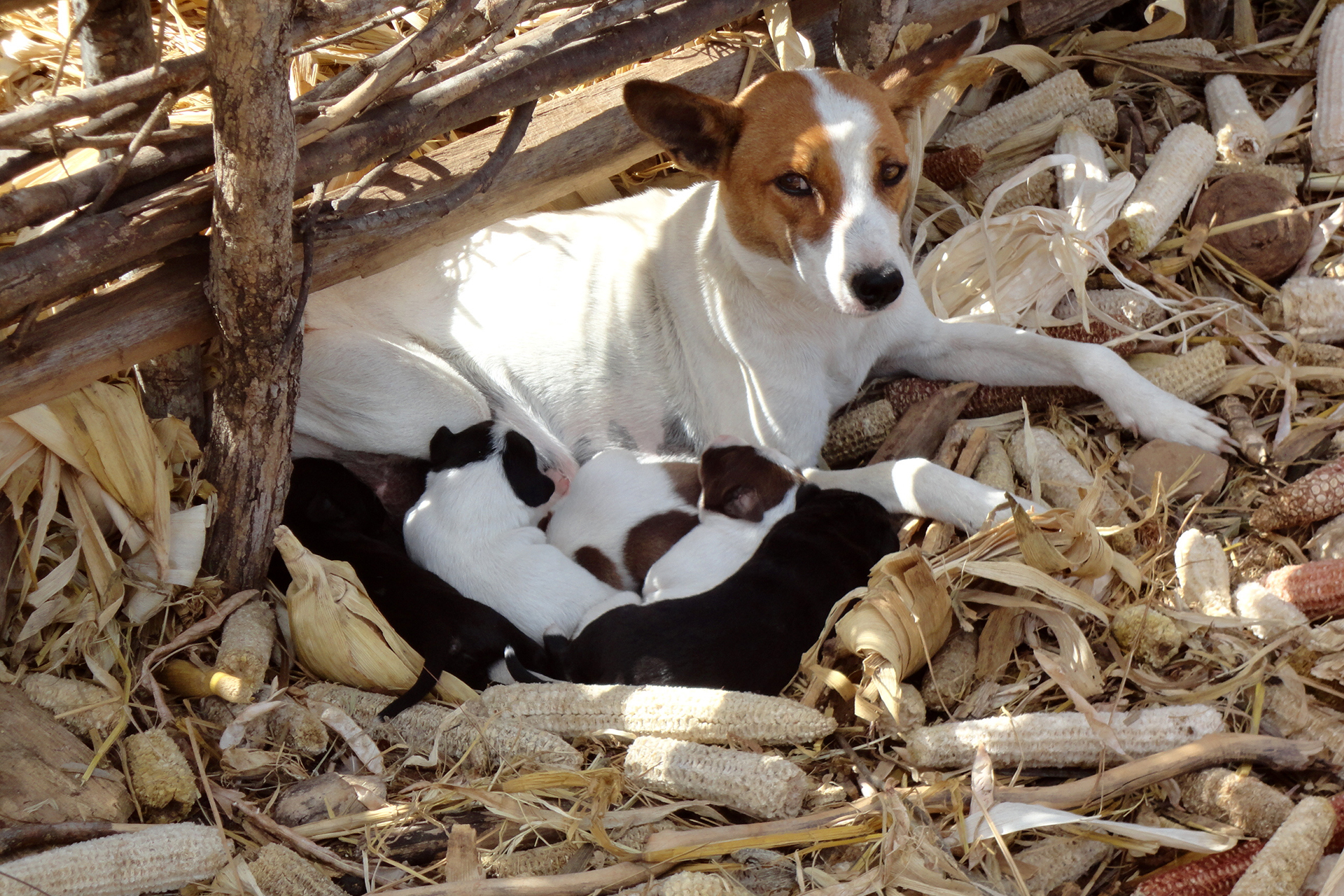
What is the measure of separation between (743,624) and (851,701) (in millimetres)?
383

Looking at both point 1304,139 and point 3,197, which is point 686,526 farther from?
point 1304,139

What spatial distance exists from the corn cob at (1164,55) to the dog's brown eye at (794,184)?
2633 mm

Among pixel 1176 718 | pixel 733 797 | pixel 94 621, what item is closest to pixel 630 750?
pixel 733 797

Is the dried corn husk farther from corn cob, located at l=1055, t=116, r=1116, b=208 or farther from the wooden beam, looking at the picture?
corn cob, located at l=1055, t=116, r=1116, b=208

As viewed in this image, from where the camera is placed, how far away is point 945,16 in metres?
4.42

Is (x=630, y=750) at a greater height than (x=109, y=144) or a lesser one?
lesser

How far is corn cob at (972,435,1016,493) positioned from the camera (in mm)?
3557

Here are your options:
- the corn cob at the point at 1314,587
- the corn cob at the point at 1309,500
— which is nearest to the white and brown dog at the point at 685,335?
the corn cob at the point at 1309,500

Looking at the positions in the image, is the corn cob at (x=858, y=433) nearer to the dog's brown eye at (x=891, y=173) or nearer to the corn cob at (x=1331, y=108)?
the dog's brown eye at (x=891, y=173)

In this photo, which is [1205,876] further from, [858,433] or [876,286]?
[858,433]

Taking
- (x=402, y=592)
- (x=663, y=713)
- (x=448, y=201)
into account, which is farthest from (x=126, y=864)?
(x=448, y=201)

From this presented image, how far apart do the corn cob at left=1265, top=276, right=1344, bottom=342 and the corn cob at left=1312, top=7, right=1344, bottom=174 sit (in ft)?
2.71

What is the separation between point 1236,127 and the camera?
4590mm

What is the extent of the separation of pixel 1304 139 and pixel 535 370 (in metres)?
3.72
